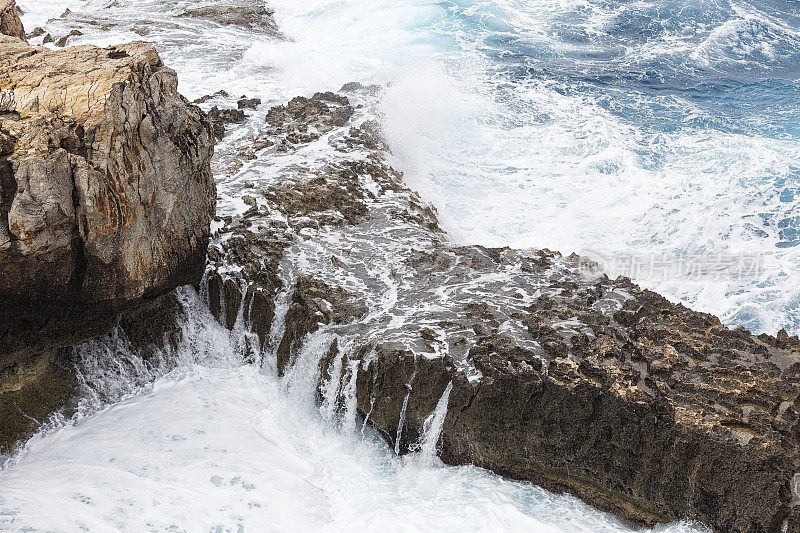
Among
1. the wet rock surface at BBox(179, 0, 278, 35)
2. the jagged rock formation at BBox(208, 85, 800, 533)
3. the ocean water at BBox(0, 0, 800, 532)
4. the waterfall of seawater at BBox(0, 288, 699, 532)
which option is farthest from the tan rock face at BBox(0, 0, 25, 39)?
the wet rock surface at BBox(179, 0, 278, 35)

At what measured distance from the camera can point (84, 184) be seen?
27.1 ft

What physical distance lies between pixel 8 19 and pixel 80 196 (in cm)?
597

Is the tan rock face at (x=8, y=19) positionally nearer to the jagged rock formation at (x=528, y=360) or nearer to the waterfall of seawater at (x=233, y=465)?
the jagged rock formation at (x=528, y=360)

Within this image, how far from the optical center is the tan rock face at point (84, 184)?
800 centimetres

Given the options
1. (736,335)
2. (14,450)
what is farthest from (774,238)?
(14,450)

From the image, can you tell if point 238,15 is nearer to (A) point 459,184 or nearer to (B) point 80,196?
(A) point 459,184

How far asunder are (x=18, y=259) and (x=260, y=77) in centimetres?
1568

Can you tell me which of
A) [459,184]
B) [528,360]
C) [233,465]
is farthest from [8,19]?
[528,360]

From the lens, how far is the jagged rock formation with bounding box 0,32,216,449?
8023mm

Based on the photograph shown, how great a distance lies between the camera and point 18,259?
803 cm

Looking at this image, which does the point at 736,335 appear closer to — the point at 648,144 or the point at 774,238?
the point at 774,238

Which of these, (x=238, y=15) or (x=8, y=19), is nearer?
(x=8, y=19)

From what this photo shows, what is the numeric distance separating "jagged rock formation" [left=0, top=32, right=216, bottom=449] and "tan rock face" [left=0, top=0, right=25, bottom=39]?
2270 millimetres

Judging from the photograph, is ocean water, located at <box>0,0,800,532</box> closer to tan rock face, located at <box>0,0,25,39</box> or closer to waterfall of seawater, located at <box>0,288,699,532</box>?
waterfall of seawater, located at <box>0,288,699,532</box>
